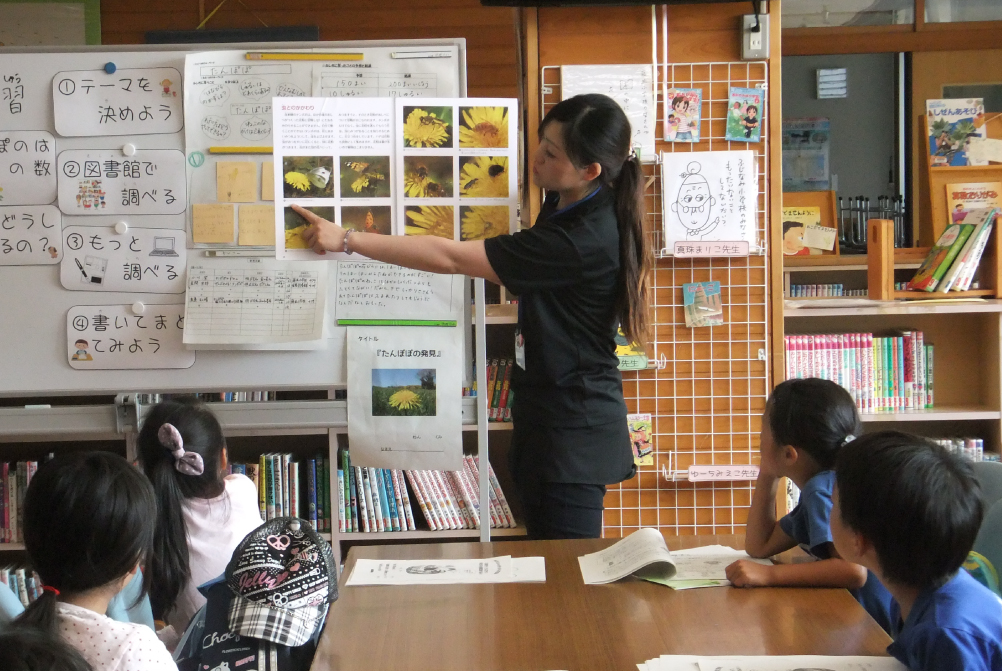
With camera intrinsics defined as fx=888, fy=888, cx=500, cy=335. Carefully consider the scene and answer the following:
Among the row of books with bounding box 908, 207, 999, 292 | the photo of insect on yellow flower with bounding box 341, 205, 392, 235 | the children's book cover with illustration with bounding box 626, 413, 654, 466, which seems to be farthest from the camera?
the row of books with bounding box 908, 207, 999, 292

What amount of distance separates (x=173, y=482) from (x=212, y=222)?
2.36 ft

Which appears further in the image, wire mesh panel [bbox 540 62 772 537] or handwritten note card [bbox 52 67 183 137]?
wire mesh panel [bbox 540 62 772 537]

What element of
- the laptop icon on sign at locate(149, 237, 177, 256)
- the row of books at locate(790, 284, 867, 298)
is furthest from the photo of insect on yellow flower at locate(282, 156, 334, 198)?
the row of books at locate(790, 284, 867, 298)

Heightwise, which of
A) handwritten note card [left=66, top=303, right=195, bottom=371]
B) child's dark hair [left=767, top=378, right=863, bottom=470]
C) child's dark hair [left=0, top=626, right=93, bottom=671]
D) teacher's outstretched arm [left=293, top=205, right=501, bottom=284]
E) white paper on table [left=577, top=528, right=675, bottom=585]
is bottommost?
white paper on table [left=577, top=528, right=675, bottom=585]

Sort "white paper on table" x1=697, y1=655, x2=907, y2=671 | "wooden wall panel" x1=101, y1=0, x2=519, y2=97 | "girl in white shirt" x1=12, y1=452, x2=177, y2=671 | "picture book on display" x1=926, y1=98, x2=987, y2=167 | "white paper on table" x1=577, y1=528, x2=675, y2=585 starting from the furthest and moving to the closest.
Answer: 1. "wooden wall panel" x1=101, y1=0, x2=519, y2=97
2. "picture book on display" x1=926, y1=98, x2=987, y2=167
3. "white paper on table" x1=577, y1=528, x2=675, y2=585
4. "girl in white shirt" x1=12, y1=452, x2=177, y2=671
5. "white paper on table" x1=697, y1=655, x2=907, y2=671

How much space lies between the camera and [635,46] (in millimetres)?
2482

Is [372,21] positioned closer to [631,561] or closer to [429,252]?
[429,252]

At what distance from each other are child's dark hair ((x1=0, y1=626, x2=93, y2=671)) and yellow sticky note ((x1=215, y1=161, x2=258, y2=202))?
1511 mm

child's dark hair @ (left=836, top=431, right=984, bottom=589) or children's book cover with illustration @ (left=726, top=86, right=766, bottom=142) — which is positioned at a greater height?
children's book cover with illustration @ (left=726, top=86, right=766, bottom=142)

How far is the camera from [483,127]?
2178mm

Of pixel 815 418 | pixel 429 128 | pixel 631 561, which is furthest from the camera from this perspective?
pixel 429 128

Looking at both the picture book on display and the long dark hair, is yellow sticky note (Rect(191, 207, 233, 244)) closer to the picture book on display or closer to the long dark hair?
the long dark hair

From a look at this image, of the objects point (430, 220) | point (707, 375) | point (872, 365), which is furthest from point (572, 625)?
point (872, 365)

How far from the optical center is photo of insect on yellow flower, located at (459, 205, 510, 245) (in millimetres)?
2168
